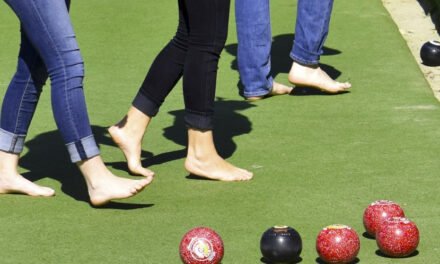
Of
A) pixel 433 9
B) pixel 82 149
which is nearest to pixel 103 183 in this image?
pixel 82 149

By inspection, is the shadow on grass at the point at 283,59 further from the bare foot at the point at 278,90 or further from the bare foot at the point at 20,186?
the bare foot at the point at 20,186

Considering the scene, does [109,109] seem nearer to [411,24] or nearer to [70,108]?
[70,108]

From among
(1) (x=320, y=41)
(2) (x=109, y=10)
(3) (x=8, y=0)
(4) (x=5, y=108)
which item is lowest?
(2) (x=109, y=10)

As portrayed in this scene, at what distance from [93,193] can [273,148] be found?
1544 mm

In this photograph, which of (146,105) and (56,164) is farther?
(56,164)

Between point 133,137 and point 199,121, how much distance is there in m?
0.47

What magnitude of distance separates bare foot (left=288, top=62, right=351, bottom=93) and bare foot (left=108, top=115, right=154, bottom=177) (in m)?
2.10

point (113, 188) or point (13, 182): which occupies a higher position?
point (113, 188)

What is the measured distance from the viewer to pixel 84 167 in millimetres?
5660

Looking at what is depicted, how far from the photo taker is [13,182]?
602 cm

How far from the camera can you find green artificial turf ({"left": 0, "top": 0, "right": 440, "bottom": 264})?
5297mm

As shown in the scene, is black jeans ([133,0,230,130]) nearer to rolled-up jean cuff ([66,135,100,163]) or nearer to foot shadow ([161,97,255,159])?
foot shadow ([161,97,255,159])

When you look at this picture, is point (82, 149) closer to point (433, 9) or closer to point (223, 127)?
point (223, 127)

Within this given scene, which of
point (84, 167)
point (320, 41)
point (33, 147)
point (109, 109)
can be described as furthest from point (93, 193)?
point (320, 41)
